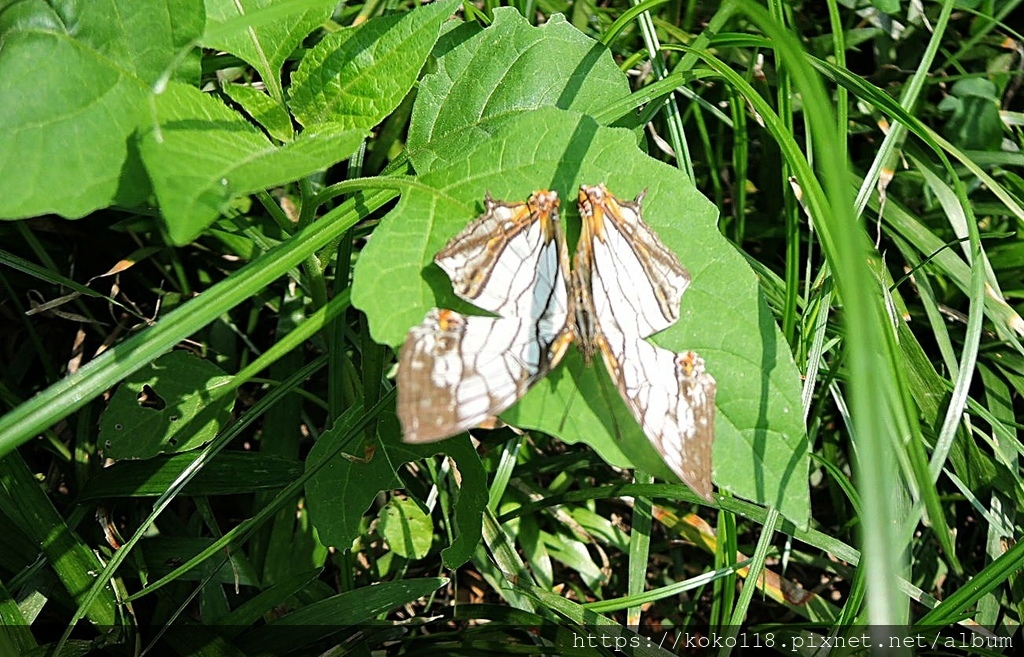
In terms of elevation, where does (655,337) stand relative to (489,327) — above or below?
below

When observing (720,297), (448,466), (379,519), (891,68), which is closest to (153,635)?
(379,519)

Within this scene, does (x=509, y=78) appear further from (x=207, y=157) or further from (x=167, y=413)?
(x=167, y=413)

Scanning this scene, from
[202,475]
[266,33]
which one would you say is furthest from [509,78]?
[202,475]

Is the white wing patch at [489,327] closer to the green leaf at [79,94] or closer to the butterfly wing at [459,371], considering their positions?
the butterfly wing at [459,371]

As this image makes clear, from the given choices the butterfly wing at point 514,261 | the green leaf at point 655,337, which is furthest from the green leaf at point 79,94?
the butterfly wing at point 514,261

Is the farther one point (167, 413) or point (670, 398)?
point (167, 413)

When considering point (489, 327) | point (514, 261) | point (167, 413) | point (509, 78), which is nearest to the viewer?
point (489, 327)
